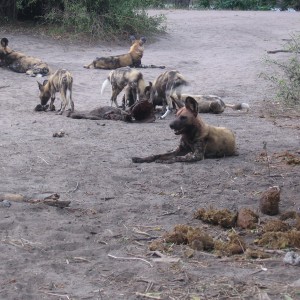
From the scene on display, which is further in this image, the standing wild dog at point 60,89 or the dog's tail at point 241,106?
the dog's tail at point 241,106

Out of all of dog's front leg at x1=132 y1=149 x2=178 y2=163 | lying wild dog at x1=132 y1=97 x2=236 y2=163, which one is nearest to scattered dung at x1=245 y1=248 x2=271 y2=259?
dog's front leg at x1=132 y1=149 x2=178 y2=163

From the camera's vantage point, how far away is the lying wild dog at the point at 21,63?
→ 12.4 metres

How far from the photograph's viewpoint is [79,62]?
Answer: 1383 centimetres

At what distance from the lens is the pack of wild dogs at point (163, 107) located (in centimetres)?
666

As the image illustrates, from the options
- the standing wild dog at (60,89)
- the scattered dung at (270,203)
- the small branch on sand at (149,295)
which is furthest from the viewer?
the standing wild dog at (60,89)

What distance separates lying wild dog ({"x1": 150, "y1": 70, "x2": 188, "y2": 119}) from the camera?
29.6 ft

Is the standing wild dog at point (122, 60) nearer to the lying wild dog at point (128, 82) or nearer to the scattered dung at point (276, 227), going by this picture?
the lying wild dog at point (128, 82)

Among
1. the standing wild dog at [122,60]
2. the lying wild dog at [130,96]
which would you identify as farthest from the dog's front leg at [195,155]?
the standing wild dog at [122,60]

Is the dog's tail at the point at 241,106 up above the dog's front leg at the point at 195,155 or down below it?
below

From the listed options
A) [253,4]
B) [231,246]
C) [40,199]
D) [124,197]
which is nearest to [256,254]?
[231,246]

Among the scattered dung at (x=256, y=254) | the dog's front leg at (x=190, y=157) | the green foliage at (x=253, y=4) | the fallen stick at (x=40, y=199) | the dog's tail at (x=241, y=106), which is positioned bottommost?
the green foliage at (x=253, y=4)

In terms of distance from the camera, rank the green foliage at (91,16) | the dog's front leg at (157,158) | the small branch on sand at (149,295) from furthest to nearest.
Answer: the green foliage at (91,16)
the dog's front leg at (157,158)
the small branch on sand at (149,295)

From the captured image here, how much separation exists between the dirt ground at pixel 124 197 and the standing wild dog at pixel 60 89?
0.26m

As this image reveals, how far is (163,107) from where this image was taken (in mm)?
9141
